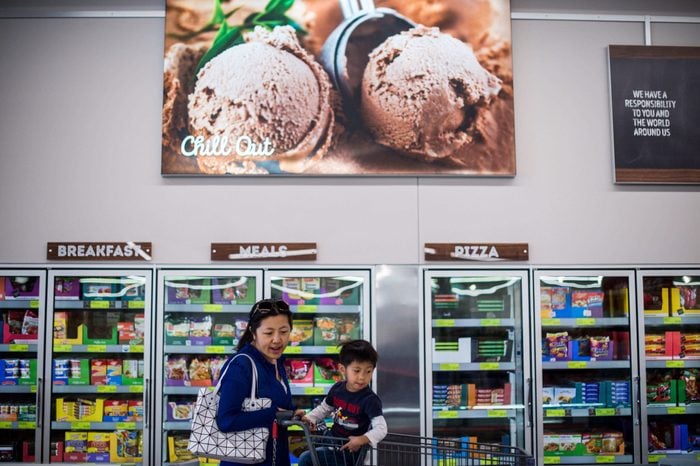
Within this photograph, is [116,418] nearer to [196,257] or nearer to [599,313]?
[196,257]

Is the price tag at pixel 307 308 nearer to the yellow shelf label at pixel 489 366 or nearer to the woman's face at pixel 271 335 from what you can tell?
the yellow shelf label at pixel 489 366

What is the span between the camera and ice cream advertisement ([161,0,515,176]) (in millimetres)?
5281

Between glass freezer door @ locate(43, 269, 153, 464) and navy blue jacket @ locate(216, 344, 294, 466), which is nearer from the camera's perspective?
navy blue jacket @ locate(216, 344, 294, 466)

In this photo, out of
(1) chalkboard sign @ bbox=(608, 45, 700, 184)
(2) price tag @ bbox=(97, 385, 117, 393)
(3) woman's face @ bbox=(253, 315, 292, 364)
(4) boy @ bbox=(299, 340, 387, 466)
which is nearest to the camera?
(3) woman's face @ bbox=(253, 315, 292, 364)

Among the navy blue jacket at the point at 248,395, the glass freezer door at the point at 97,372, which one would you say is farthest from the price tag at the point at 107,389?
the navy blue jacket at the point at 248,395

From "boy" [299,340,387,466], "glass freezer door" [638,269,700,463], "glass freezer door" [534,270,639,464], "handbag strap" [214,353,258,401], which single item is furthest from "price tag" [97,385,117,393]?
"glass freezer door" [638,269,700,463]

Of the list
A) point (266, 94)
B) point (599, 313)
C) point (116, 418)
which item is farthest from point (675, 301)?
point (116, 418)

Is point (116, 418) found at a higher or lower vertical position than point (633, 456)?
higher

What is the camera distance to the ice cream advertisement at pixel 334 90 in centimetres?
528

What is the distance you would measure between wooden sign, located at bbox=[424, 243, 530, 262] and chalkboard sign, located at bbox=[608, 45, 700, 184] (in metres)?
1.05

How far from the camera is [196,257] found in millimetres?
5277

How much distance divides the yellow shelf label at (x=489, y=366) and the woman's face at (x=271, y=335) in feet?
8.20

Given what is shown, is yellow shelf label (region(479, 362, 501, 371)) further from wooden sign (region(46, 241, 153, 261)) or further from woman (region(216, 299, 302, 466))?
wooden sign (region(46, 241, 153, 261))

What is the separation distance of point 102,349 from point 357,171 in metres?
2.42
